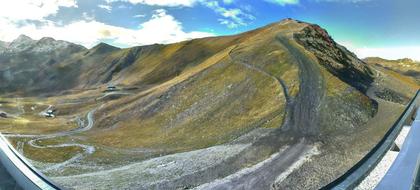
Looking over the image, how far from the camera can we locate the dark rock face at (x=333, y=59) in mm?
107881

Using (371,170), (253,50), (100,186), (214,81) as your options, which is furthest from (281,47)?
(371,170)

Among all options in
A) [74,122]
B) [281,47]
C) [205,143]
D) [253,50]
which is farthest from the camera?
[74,122]

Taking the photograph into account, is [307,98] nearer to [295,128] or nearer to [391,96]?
[295,128]

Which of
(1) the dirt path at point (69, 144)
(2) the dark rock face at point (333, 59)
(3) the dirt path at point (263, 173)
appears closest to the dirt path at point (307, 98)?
(2) the dark rock face at point (333, 59)

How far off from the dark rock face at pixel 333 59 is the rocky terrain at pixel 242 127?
0.55m

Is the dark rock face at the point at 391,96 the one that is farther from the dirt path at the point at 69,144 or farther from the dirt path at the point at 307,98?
the dirt path at the point at 69,144

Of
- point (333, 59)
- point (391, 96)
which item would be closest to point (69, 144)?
point (333, 59)

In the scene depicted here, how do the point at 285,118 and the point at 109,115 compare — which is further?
the point at 109,115

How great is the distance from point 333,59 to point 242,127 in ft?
162

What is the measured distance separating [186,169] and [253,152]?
10.5 m

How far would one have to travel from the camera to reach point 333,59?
393ft

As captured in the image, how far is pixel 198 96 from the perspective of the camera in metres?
118

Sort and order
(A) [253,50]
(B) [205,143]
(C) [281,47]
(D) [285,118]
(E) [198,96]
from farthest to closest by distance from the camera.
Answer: (A) [253,50]
(C) [281,47]
(E) [198,96]
(B) [205,143]
(D) [285,118]

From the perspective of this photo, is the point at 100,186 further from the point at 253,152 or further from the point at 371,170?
the point at 371,170
